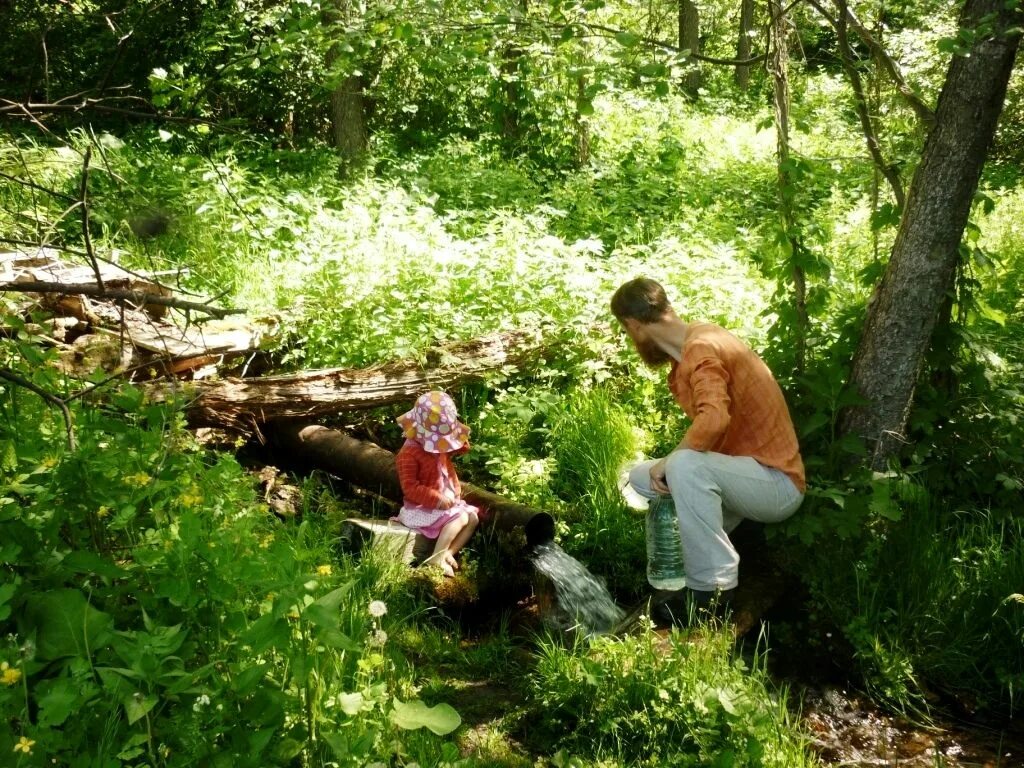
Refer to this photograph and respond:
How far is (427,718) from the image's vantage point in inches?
99.9

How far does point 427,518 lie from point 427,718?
221cm

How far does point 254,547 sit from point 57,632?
82 centimetres

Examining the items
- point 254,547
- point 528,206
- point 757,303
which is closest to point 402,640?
point 254,547

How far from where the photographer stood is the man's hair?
4.10m

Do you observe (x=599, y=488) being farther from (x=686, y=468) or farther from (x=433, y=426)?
(x=686, y=468)

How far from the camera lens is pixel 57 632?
2484mm

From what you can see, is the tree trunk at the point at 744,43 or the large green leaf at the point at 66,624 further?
the tree trunk at the point at 744,43

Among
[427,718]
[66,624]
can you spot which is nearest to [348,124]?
[66,624]

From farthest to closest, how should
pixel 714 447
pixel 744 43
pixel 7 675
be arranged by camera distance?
1. pixel 744 43
2. pixel 714 447
3. pixel 7 675

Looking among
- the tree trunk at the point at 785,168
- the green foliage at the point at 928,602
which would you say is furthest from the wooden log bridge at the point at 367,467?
the tree trunk at the point at 785,168

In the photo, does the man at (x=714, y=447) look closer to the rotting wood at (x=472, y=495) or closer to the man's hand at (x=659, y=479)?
the man's hand at (x=659, y=479)

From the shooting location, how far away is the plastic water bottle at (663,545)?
446 centimetres

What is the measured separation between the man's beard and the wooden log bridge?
40.0 inches

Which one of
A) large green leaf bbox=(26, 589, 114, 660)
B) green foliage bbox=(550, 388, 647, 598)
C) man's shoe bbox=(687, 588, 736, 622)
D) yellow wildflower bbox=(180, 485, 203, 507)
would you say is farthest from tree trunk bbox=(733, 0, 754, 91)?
large green leaf bbox=(26, 589, 114, 660)
